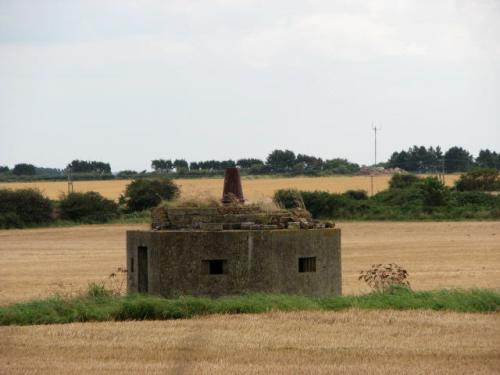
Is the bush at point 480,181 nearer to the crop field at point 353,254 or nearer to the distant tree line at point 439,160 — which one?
the crop field at point 353,254

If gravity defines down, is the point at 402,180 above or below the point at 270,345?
above

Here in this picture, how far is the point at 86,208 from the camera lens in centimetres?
7062

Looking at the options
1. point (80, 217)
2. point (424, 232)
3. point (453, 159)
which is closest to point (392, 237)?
point (424, 232)

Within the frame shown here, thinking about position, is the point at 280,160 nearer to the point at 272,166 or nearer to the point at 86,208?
the point at 272,166

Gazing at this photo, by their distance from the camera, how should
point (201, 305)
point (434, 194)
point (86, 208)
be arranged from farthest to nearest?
point (86, 208)
point (434, 194)
point (201, 305)

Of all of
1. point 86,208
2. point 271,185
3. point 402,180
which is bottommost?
point 86,208

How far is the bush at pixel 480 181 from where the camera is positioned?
277ft

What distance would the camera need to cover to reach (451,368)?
14250 millimetres

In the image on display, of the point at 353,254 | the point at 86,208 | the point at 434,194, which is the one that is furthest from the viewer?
the point at 86,208

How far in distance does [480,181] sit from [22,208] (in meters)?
35.7

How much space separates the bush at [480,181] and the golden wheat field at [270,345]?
66540 millimetres


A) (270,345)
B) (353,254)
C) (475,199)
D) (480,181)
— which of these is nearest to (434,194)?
(475,199)

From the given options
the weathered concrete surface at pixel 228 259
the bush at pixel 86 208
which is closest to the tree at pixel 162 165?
the bush at pixel 86 208

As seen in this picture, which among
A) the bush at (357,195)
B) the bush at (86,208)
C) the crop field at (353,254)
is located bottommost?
the crop field at (353,254)
